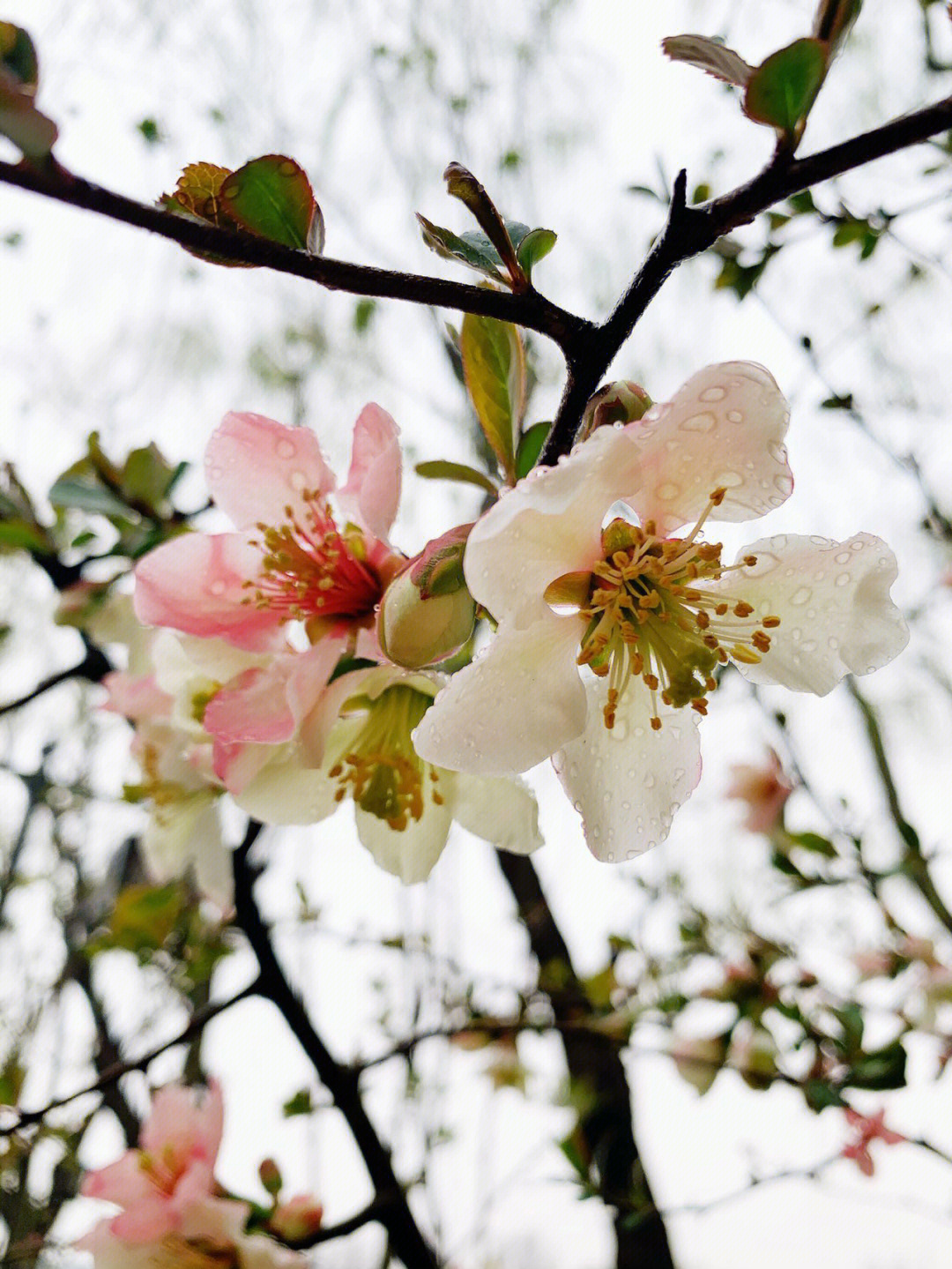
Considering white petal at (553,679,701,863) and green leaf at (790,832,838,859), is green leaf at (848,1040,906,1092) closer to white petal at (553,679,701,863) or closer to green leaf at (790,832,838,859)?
green leaf at (790,832,838,859)

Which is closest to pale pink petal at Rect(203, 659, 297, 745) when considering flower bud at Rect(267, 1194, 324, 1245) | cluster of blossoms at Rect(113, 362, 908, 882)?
cluster of blossoms at Rect(113, 362, 908, 882)

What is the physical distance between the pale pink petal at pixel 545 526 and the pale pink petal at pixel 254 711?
0.43 ft

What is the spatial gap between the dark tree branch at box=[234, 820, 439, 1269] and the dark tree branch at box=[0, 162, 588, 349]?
56 cm

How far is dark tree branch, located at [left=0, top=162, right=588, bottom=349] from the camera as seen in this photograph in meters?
0.27

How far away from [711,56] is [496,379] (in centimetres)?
16

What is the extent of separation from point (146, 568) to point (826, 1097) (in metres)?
0.74

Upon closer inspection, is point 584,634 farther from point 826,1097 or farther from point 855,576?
point 826,1097

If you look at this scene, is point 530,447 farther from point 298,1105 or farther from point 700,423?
point 298,1105

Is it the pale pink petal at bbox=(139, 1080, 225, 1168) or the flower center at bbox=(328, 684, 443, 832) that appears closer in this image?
the flower center at bbox=(328, 684, 443, 832)

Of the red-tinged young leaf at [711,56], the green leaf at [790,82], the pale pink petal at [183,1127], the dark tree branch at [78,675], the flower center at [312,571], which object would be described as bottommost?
the pale pink petal at [183,1127]

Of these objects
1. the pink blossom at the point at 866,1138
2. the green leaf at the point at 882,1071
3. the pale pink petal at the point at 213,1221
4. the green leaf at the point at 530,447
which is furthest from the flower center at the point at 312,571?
the pink blossom at the point at 866,1138

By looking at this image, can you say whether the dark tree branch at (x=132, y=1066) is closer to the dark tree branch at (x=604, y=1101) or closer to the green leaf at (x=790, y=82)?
the dark tree branch at (x=604, y=1101)

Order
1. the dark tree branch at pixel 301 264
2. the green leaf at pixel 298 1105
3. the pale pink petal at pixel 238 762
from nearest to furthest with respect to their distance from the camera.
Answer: the dark tree branch at pixel 301 264 → the pale pink petal at pixel 238 762 → the green leaf at pixel 298 1105

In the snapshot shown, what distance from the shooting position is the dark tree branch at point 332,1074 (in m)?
0.79
